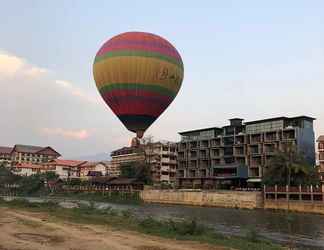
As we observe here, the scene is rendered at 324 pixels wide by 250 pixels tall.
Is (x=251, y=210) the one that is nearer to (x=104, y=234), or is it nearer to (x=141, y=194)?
(x=141, y=194)

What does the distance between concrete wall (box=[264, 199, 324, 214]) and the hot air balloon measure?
29.7m

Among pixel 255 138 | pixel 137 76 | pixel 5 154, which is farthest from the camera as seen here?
pixel 5 154

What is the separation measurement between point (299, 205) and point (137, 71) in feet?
114

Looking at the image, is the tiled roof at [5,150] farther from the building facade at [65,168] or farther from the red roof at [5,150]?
the building facade at [65,168]

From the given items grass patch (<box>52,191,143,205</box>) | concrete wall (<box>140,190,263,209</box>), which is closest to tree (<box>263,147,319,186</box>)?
concrete wall (<box>140,190,263,209</box>)

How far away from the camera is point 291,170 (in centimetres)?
6366

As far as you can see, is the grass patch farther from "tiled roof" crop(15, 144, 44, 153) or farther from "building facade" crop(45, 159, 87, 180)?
"tiled roof" crop(15, 144, 44, 153)

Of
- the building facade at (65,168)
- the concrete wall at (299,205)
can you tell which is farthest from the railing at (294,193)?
the building facade at (65,168)

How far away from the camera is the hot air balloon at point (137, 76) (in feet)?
120

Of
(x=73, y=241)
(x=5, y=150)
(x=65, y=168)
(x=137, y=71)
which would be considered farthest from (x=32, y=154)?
(x=73, y=241)

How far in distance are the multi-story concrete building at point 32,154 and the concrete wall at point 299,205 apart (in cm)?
12584

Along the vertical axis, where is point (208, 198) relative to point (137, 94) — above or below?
below

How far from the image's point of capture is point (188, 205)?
73625 millimetres

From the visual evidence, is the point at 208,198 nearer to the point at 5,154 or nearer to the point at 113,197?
the point at 113,197
